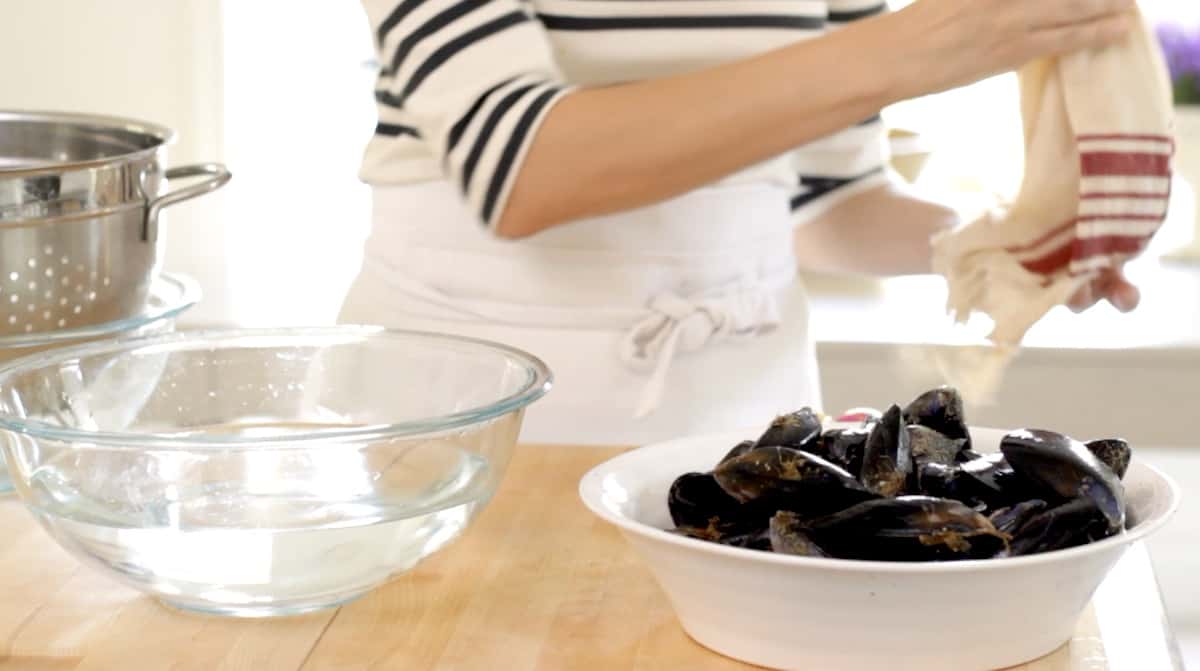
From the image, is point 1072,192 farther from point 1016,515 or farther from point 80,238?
point 80,238

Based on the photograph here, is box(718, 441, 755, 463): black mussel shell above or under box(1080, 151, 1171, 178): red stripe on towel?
under

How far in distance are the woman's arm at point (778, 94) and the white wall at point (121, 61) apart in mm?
988

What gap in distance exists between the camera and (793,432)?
69 cm

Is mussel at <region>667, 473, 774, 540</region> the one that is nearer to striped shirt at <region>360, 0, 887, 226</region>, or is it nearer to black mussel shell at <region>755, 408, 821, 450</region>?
black mussel shell at <region>755, 408, 821, 450</region>

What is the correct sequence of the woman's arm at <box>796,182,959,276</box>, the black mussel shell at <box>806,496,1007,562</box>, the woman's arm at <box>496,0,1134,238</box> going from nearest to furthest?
the black mussel shell at <box>806,496,1007,562</box>, the woman's arm at <box>496,0,1134,238</box>, the woman's arm at <box>796,182,959,276</box>

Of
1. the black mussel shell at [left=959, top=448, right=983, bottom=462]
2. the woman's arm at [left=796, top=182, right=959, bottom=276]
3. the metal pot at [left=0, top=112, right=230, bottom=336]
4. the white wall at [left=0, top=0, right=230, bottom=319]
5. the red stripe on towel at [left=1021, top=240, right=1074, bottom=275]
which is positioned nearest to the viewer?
the black mussel shell at [left=959, top=448, right=983, bottom=462]

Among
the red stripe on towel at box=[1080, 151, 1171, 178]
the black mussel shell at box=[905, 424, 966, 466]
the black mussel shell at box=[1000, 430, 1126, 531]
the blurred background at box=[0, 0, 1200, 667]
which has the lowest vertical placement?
the blurred background at box=[0, 0, 1200, 667]

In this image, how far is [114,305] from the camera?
0.89 meters

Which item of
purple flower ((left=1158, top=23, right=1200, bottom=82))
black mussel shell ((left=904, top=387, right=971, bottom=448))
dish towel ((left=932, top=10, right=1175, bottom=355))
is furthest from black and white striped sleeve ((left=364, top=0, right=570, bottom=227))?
purple flower ((left=1158, top=23, right=1200, bottom=82))

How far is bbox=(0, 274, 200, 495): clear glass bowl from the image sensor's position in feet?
2.75

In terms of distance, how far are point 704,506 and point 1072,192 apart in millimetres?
633

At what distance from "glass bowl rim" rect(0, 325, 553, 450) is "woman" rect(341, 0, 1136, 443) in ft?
1.08

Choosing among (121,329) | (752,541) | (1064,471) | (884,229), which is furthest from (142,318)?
(884,229)

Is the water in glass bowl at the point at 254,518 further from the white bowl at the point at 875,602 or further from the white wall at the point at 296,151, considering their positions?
the white wall at the point at 296,151
